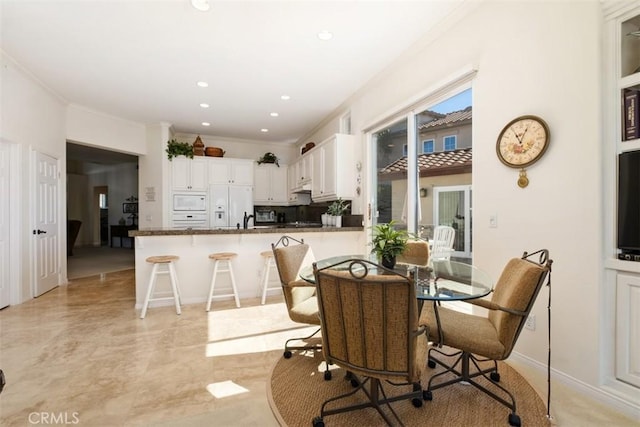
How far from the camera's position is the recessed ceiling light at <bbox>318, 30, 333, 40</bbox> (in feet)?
9.52

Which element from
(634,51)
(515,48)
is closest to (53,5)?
(515,48)

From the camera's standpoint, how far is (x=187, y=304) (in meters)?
3.88

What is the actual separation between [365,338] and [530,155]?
1.78 metres

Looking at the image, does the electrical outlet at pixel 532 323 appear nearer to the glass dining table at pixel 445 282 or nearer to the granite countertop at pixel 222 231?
the glass dining table at pixel 445 282

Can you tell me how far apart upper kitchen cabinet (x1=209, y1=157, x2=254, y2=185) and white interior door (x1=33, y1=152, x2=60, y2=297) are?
2.48 m

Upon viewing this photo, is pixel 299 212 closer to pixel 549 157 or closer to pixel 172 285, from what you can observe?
A: pixel 172 285

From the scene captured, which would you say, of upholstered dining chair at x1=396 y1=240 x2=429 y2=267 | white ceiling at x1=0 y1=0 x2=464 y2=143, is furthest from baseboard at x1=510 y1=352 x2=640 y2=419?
white ceiling at x1=0 y1=0 x2=464 y2=143

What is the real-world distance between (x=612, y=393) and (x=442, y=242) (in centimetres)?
167

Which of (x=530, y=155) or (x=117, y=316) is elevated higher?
(x=530, y=155)

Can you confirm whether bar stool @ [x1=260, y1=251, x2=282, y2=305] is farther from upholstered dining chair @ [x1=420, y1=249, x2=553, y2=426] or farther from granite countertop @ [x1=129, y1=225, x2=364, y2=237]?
upholstered dining chair @ [x1=420, y1=249, x2=553, y2=426]

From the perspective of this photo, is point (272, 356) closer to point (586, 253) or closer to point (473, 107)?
point (586, 253)

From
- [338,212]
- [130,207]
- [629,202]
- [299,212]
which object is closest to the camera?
[629,202]

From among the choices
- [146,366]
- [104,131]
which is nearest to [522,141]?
[146,366]

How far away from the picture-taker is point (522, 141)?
2199 millimetres
